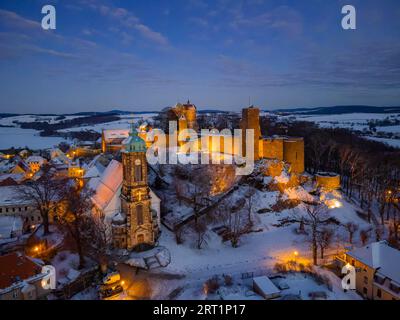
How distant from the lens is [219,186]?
32094mm

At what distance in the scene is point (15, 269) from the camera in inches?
675

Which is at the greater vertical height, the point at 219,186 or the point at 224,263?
the point at 219,186

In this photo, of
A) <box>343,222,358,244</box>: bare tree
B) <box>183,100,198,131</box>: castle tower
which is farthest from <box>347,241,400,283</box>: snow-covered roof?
<box>183,100,198,131</box>: castle tower

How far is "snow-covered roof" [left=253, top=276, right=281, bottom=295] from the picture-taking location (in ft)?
57.7

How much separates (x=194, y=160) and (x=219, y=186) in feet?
17.4

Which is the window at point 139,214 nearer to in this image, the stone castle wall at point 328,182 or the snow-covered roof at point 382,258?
the snow-covered roof at point 382,258

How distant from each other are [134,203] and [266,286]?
11746 millimetres

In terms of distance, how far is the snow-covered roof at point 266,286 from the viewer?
17594 mm

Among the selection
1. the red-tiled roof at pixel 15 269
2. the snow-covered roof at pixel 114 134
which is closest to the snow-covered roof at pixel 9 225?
the red-tiled roof at pixel 15 269

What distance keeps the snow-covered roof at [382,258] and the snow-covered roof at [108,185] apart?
1902cm

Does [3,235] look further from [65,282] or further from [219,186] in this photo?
[219,186]

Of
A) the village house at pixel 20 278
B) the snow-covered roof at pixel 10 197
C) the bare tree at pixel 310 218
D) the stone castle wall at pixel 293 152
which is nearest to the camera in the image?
the village house at pixel 20 278
